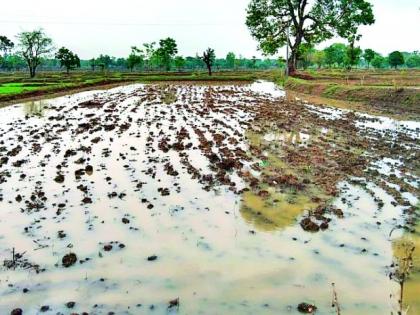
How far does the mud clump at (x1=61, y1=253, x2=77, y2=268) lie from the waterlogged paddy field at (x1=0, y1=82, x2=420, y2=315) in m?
0.02

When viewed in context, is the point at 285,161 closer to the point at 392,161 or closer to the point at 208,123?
the point at 392,161

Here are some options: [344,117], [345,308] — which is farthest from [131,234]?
[344,117]

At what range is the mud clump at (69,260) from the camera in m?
5.55

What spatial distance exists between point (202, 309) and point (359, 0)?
43.5m

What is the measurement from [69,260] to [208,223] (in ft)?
7.57

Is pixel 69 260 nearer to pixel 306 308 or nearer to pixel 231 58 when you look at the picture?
pixel 306 308

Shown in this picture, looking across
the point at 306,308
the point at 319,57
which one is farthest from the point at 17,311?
the point at 319,57

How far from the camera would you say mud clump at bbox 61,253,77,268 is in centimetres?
555

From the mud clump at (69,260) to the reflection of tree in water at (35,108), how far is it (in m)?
16.8

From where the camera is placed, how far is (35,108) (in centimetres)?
2425

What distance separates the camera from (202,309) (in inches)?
180

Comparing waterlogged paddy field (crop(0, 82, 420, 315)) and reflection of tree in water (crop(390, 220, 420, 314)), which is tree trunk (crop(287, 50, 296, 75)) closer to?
waterlogged paddy field (crop(0, 82, 420, 315))

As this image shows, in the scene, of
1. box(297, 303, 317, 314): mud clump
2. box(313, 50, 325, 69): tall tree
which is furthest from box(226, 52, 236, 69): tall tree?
box(297, 303, 317, 314): mud clump

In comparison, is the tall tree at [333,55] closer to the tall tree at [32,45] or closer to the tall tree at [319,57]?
the tall tree at [319,57]
